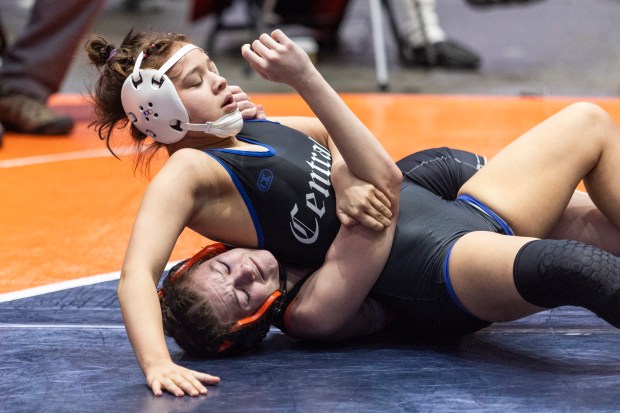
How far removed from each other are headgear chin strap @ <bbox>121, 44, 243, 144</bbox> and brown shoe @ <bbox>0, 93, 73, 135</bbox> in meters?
2.95

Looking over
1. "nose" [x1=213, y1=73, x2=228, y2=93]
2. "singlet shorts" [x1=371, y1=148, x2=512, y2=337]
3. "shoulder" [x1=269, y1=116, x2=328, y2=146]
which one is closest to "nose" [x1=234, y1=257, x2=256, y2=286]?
"singlet shorts" [x1=371, y1=148, x2=512, y2=337]

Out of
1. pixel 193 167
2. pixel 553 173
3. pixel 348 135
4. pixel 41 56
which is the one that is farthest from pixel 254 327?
pixel 41 56

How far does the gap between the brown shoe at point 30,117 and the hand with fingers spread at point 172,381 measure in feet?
11.2

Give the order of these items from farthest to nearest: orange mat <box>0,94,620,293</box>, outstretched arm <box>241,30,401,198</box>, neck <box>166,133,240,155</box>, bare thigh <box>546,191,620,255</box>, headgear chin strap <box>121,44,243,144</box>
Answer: orange mat <box>0,94,620,293</box> < bare thigh <box>546,191,620,255</box> < neck <box>166,133,240,155</box> < headgear chin strap <box>121,44,243,144</box> < outstretched arm <box>241,30,401,198</box>

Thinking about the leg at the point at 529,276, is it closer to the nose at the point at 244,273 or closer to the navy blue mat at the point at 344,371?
the navy blue mat at the point at 344,371

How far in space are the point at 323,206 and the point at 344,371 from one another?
0.43 metres

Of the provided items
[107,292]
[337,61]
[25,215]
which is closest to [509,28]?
[337,61]

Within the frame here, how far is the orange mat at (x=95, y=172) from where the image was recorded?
3500 mm

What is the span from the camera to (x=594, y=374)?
2.38m

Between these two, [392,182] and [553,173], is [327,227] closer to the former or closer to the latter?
[392,182]

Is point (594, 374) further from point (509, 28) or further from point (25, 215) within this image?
point (509, 28)

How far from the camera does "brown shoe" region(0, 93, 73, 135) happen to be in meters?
5.46

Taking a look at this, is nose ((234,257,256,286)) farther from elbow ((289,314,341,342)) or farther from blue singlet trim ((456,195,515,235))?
blue singlet trim ((456,195,515,235))

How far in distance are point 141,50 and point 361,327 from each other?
34.6 inches
